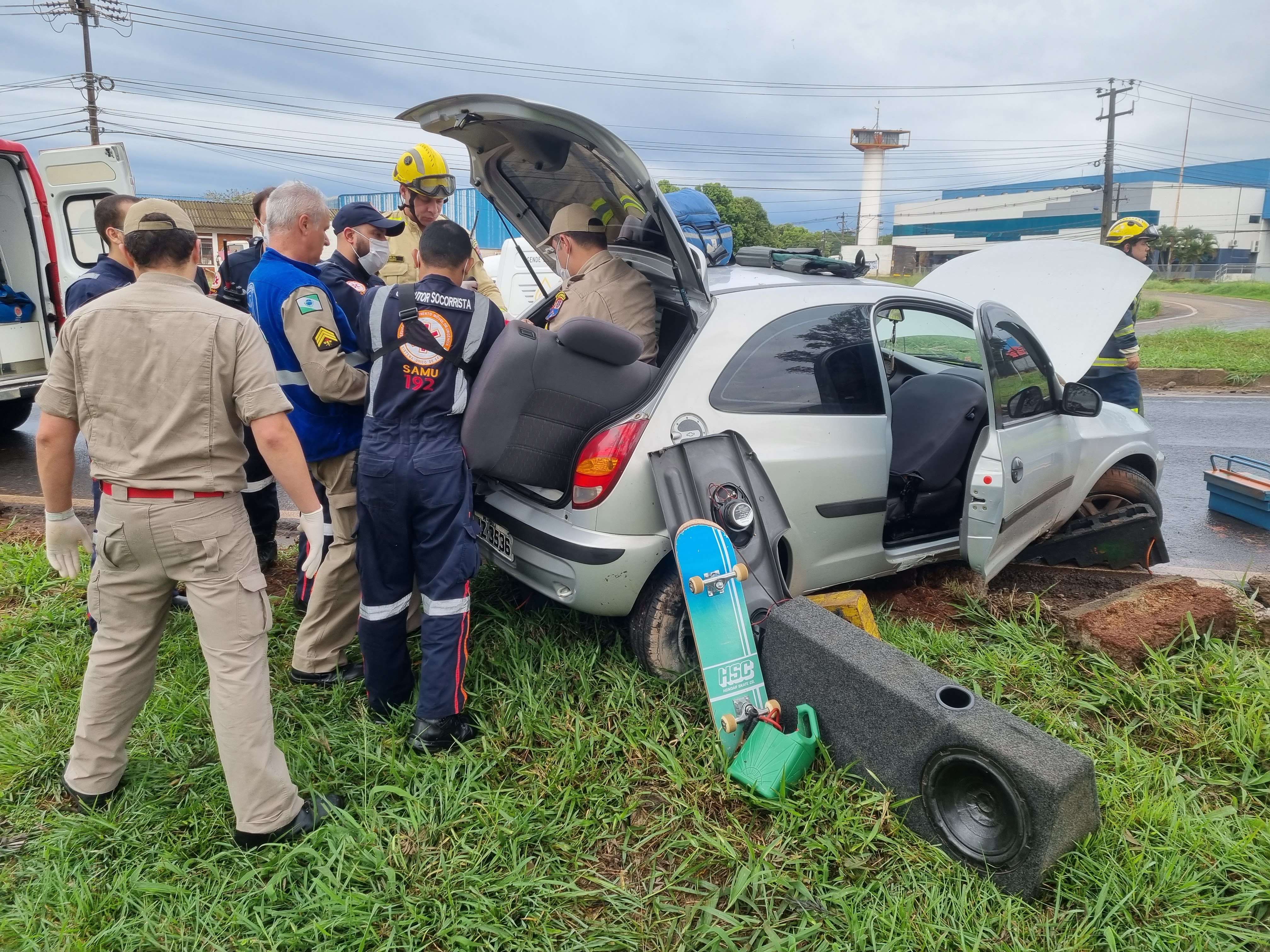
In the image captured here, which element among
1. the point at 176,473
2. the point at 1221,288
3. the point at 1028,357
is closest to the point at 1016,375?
the point at 1028,357

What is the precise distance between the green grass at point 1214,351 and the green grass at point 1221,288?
21258 mm

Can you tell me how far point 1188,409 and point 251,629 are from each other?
10796 millimetres

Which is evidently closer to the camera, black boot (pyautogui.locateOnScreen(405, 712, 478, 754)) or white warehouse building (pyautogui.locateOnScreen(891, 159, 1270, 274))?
black boot (pyautogui.locateOnScreen(405, 712, 478, 754))

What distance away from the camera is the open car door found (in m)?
3.48

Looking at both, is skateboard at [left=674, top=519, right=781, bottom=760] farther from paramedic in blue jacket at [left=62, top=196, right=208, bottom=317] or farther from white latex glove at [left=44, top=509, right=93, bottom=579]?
paramedic in blue jacket at [left=62, top=196, right=208, bottom=317]

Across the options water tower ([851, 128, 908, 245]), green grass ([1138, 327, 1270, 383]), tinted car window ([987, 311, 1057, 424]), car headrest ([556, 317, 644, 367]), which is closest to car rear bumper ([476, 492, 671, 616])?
car headrest ([556, 317, 644, 367])

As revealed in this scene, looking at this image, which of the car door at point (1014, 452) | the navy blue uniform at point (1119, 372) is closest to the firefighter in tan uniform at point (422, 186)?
the car door at point (1014, 452)

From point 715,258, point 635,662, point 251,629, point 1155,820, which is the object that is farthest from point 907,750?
point 715,258

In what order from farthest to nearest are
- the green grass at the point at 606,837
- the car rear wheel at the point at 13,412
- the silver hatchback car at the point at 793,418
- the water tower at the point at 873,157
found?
the water tower at the point at 873,157
the car rear wheel at the point at 13,412
the silver hatchback car at the point at 793,418
the green grass at the point at 606,837

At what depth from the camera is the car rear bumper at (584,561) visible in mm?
2951

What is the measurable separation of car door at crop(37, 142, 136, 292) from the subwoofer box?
7684 mm

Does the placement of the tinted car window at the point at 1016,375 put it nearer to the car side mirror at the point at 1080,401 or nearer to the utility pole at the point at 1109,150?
the car side mirror at the point at 1080,401

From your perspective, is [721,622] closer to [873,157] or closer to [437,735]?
[437,735]

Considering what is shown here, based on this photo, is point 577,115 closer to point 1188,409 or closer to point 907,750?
point 907,750
